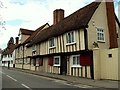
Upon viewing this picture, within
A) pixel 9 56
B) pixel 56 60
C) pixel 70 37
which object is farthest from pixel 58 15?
pixel 9 56

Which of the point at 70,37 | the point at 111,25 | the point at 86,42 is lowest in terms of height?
the point at 86,42

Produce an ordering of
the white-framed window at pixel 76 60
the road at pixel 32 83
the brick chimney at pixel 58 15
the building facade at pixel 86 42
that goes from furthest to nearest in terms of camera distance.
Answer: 1. the brick chimney at pixel 58 15
2. the white-framed window at pixel 76 60
3. the building facade at pixel 86 42
4. the road at pixel 32 83

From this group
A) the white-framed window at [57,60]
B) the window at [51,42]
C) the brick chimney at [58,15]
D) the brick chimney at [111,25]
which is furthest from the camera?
the brick chimney at [58,15]

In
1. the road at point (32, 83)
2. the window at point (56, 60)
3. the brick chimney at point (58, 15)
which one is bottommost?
the road at point (32, 83)

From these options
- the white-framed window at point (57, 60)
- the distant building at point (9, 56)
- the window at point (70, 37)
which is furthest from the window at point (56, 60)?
the distant building at point (9, 56)

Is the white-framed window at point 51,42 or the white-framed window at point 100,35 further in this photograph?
the white-framed window at point 51,42

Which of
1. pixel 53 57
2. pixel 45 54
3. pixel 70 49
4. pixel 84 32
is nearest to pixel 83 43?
pixel 84 32

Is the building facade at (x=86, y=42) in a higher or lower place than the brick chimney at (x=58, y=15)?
lower

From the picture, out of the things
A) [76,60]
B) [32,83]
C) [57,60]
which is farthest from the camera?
[57,60]

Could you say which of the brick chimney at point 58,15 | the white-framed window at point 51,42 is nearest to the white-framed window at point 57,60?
the white-framed window at point 51,42

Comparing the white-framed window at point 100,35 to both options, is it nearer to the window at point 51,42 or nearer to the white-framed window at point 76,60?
the white-framed window at point 76,60

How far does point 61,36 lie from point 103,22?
5.73 m

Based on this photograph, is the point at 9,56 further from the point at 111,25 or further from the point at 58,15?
the point at 111,25

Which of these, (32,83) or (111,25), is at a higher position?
(111,25)
